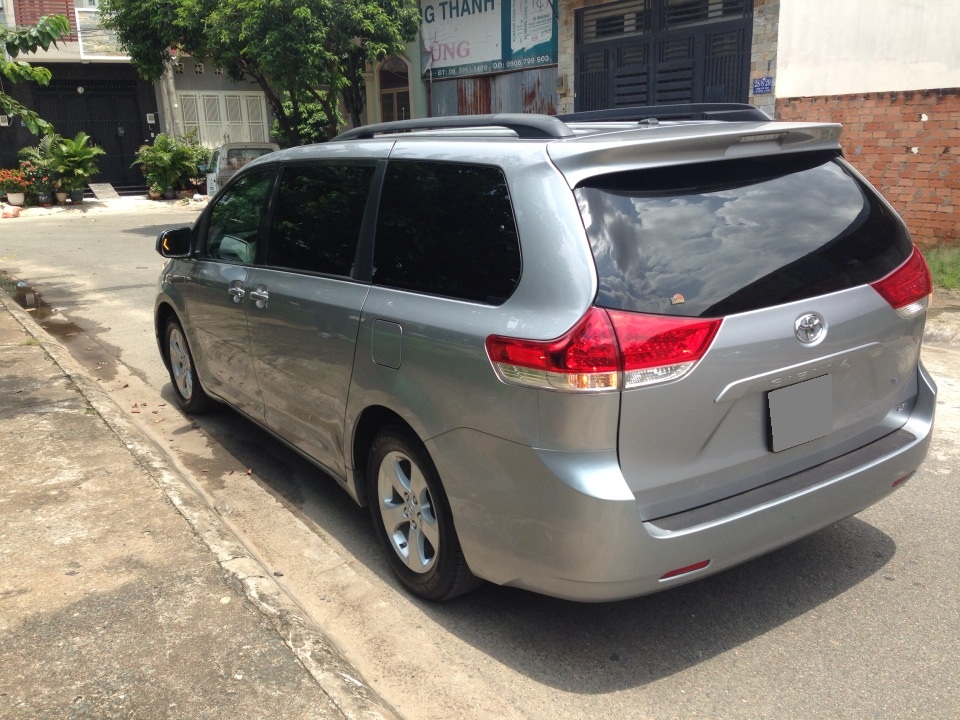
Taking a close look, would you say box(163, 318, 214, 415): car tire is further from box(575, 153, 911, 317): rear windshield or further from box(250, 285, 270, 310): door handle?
box(575, 153, 911, 317): rear windshield

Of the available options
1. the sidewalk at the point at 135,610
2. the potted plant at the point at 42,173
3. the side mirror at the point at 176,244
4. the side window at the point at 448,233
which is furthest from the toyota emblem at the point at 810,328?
the potted plant at the point at 42,173

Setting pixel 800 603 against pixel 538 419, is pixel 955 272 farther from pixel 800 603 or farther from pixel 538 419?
pixel 538 419

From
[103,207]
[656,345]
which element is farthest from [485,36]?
[656,345]

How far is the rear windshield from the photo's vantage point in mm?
2826

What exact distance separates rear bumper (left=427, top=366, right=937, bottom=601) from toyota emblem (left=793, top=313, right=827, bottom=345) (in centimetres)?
48

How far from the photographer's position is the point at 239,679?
2945 mm

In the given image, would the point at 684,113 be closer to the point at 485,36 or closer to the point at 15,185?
the point at 485,36

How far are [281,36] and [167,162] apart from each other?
12614 mm

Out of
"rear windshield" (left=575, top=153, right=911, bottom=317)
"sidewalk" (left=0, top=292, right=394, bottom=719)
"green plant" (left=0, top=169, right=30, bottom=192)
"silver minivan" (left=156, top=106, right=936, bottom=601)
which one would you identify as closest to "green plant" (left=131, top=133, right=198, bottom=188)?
"green plant" (left=0, top=169, right=30, bottom=192)

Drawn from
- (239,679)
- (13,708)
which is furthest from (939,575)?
(13,708)

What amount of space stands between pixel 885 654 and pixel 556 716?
1.20 meters

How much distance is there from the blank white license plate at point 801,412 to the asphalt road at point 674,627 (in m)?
0.78

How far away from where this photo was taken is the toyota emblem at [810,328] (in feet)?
9.78

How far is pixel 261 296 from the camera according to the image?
4426 millimetres
